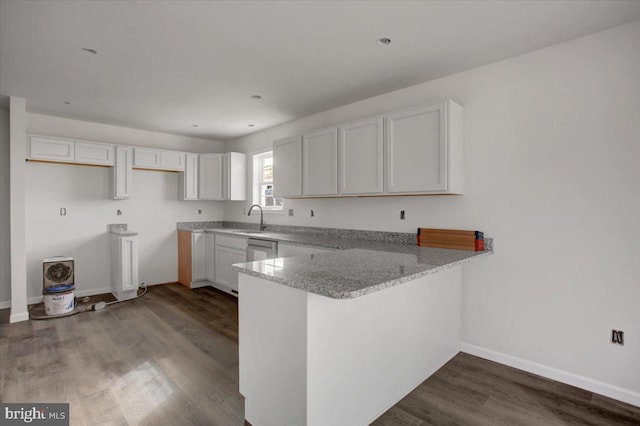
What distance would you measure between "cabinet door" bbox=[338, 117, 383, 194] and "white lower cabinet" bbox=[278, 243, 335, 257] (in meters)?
0.67

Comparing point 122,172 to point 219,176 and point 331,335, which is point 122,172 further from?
point 331,335

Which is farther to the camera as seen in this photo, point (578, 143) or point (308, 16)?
point (578, 143)

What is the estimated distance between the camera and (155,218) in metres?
5.30

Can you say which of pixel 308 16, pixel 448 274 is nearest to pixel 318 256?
pixel 448 274

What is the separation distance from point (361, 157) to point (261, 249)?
5.42 feet

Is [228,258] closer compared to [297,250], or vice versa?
[297,250]

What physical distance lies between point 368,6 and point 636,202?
7.03ft

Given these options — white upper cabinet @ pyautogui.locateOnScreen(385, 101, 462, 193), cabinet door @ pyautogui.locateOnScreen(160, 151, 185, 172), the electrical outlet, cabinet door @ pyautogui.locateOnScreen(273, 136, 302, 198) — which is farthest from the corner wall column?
the electrical outlet

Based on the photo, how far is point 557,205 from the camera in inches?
95.8

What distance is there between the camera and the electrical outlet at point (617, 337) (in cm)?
220

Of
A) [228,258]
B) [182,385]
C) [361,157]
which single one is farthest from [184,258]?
[361,157]

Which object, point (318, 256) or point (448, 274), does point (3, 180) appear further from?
point (448, 274)

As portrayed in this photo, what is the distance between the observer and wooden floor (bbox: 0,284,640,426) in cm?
201

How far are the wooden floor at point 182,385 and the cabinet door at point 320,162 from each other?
1.79 meters
